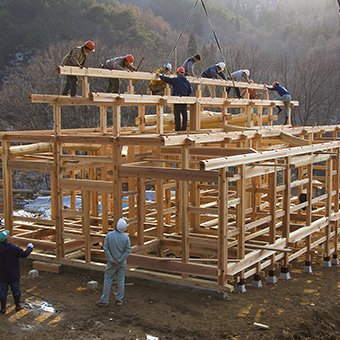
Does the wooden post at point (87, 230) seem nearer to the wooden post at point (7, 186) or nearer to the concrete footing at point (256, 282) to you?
the wooden post at point (7, 186)

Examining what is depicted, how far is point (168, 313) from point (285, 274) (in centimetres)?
358

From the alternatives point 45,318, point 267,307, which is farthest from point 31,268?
Answer: point 267,307

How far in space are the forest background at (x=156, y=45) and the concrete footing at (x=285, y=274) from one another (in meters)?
10.8

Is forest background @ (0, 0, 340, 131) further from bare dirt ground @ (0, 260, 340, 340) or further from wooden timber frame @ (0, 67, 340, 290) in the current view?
bare dirt ground @ (0, 260, 340, 340)

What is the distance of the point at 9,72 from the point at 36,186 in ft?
86.1

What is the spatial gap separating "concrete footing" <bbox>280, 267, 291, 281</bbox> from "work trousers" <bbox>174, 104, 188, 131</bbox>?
4.21 metres

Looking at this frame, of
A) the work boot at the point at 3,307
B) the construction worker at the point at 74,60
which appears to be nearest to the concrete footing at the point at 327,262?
the construction worker at the point at 74,60

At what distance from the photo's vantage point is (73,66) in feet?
36.7

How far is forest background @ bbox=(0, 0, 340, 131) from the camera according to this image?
38.6 metres

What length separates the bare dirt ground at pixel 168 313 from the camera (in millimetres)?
8586

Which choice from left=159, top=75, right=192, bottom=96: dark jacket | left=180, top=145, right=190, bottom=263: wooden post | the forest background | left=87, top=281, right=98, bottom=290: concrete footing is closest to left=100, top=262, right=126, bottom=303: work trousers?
left=87, top=281, right=98, bottom=290: concrete footing

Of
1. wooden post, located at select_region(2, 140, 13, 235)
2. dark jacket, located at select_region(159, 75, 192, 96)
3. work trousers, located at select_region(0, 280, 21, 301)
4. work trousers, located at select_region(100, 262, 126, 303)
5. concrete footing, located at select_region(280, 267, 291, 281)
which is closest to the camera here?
work trousers, located at select_region(0, 280, 21, 301)

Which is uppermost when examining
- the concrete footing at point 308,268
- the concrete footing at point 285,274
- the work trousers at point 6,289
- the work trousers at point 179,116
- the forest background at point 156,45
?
the forest background at point 156,45

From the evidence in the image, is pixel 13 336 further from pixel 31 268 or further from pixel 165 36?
pixel 165 36
